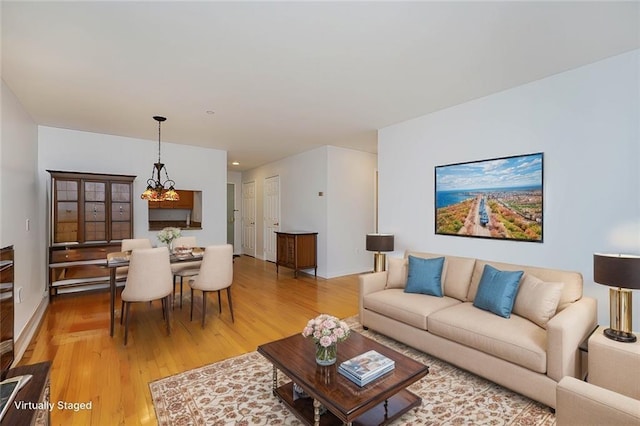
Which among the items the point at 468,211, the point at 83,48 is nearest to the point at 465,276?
the point at 468,211

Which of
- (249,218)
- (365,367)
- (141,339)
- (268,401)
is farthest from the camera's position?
(249,218)

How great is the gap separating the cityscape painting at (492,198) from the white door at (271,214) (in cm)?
435

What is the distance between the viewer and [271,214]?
7.56m

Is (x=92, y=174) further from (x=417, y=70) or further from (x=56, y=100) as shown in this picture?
(x=417, y=70)

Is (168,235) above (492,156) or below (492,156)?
below

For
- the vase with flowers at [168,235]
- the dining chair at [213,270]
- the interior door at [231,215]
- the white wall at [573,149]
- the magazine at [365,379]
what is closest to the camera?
the magazine at [365,379]

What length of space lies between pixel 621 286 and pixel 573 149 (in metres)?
1.37

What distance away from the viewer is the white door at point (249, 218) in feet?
27.4

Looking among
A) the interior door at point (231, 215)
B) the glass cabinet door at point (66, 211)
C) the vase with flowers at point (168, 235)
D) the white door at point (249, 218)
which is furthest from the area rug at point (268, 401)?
the interior door at point (231, 215)

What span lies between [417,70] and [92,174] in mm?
4832

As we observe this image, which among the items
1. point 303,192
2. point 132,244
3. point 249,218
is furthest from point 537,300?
point 249,218

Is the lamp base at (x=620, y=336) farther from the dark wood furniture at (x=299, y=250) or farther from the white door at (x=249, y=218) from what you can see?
the white door at (x=249, y=218)

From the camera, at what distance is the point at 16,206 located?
318 cm

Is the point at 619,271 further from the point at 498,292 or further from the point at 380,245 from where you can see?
the point at 380,245
